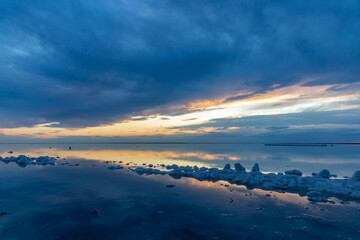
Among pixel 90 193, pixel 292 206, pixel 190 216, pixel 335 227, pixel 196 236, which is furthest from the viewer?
pixel 90 193

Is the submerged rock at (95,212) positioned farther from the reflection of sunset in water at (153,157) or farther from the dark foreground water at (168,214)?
the reflection of sunset in water at (153,157)

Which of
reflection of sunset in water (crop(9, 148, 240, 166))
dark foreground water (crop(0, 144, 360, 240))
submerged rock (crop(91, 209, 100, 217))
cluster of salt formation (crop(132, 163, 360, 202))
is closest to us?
dark foreground water (crop(0, 144, 360, 240))

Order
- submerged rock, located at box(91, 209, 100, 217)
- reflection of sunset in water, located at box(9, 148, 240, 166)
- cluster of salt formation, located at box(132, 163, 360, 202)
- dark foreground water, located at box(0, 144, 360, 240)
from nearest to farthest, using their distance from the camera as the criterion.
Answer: dark foreground water, located at box(0, 144, 360, 240), submerged rock, located at box(91, 209, 100, 217), cluster of salt formation, located at box(132, 163, 360, 202), reflection of sunset in water, located at box(9, 148, 240, 166)

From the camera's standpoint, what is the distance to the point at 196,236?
309 inches

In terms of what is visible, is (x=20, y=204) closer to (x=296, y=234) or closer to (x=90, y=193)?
(x=90, y=193)

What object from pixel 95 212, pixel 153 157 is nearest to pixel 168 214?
pixel 95 212

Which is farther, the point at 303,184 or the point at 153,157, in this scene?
the point at 153,157

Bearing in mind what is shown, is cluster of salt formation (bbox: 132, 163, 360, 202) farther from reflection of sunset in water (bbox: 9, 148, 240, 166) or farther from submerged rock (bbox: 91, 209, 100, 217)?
reflection of sunset in water (bbox: 9, 148, 240, 166)

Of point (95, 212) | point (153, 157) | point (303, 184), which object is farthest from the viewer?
point (153, 157)

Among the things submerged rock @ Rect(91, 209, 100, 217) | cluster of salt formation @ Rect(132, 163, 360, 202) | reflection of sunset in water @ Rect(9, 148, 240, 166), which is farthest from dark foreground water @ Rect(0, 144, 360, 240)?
reflection of sunset in water @ Rect(9, 148, 240, 166)

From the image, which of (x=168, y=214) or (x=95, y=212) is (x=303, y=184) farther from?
(x=95, y=212)

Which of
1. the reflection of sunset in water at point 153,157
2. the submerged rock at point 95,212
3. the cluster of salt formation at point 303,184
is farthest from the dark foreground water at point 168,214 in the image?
the reflection of sunset in water at point 153,157

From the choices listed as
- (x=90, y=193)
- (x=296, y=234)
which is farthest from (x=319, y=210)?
(x=90, y=193)

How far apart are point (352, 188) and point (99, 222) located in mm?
17927
